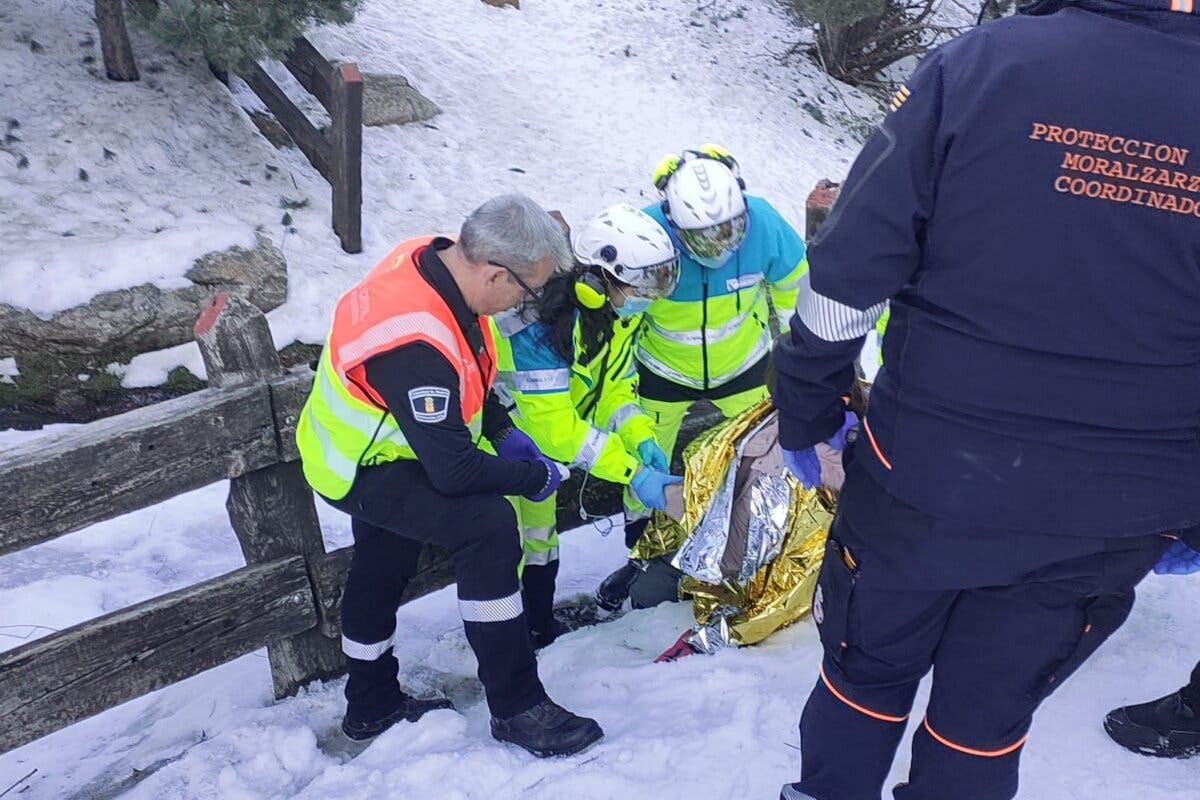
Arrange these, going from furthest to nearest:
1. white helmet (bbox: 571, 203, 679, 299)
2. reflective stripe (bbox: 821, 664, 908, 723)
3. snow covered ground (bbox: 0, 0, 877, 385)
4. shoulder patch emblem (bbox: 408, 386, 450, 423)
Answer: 1. snow covered ground (bbox: 0, 0, 877, 385)
2. white helmet (bbox: 571, 203, 679, 299)
3. shoulder patch emblem (bbox: 408, 386, 450, 423)
4. reflective stripe (bbox: 821, 664, 908, 723)

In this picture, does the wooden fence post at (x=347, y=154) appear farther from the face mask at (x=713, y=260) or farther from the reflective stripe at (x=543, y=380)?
the reflective stripe at (x=543, y=380)

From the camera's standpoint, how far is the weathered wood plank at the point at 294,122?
7.19 metres

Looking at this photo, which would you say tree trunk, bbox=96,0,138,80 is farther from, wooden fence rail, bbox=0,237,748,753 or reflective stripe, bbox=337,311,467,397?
reflective stripe, bbox=337,311,467,397

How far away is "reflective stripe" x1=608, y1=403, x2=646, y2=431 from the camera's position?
3717 mm

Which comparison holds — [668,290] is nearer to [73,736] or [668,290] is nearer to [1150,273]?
[1150,273]

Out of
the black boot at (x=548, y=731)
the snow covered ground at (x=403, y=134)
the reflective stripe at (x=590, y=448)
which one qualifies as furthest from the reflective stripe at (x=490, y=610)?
the snow covered ground at (x=403, y=134)

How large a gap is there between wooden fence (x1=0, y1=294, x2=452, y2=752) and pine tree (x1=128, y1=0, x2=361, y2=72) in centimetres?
426

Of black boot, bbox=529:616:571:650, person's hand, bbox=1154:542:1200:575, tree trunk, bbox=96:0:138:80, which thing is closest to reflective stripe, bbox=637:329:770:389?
black boot, bbox=529:616:571:650

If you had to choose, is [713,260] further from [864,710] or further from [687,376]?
[864,710]

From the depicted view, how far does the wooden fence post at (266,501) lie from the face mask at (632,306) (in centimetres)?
125

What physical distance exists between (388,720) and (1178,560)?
2459mm

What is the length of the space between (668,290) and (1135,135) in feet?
6.50

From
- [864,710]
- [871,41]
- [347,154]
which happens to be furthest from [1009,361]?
[871,41]

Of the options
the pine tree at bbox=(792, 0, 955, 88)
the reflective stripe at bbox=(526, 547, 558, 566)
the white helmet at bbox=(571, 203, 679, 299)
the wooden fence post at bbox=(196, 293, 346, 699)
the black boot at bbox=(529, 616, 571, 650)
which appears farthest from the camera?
the pine tree at bbox=(792, 0, 955, 88)
